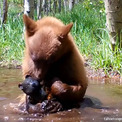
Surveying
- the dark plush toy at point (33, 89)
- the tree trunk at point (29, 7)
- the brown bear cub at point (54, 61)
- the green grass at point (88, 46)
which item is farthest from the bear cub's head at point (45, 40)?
the tree trunk at point (29, 7)

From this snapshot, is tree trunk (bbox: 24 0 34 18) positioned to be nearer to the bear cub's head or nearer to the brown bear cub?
the brown bear cub

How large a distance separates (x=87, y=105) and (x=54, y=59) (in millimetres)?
933

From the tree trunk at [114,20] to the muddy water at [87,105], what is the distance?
4.46 feet

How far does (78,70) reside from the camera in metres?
4.17

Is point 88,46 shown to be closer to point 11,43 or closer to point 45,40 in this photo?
point 11,43

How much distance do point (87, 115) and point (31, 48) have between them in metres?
1.01

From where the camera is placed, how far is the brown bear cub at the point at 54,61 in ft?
12.4

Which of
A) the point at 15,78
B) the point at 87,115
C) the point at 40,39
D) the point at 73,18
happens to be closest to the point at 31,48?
the point at 40,39

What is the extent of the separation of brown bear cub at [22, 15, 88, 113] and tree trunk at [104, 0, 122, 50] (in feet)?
9.88

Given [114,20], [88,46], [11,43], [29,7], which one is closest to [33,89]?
[114,20]

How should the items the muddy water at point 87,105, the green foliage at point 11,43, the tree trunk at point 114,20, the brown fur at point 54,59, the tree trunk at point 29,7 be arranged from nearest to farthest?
the muddy water at point 87,105, the brown fur at point 54,59, the tree trunk at point 114,20, the green foliage at point 11,43, the tree trunk at point 29,7

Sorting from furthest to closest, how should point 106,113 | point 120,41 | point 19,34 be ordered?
point 19,34
point 120,41
point 106,113

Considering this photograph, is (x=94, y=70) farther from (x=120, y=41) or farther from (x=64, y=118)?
(x=64, y=118)

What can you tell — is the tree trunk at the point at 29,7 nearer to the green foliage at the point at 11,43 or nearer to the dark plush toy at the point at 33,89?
the green foliage at the point at 11,43
